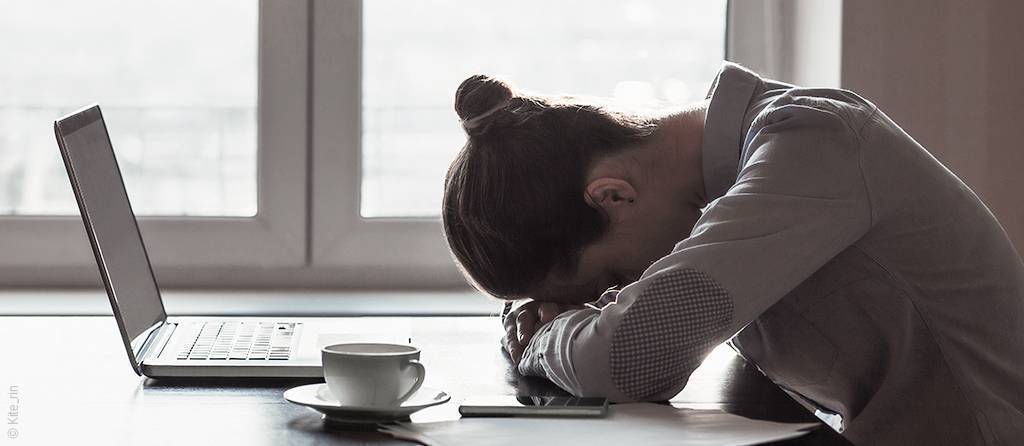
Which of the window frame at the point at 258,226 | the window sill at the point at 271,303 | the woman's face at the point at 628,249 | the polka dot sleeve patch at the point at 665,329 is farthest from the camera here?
the window frame at the point at 258,226

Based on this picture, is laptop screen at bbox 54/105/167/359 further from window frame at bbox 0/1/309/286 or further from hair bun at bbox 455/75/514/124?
window frame at bbox 0/1/309/286

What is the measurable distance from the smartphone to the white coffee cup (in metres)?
0.06

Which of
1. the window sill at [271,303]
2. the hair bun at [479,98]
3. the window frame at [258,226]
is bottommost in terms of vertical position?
the window sill at [271,303]

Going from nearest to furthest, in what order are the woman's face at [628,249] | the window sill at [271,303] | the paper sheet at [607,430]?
the paper sheet at [607,430], the woman's face at [628,249], the window sill at [271,303]

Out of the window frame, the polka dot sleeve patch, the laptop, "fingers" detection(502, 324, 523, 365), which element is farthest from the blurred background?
the polka dot sleeve patch

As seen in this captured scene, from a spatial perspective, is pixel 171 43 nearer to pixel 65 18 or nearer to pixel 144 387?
pixel 65 18

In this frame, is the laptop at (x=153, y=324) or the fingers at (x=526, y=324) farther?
the fingers at (x=526, y=324)

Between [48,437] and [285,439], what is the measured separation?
18 cm

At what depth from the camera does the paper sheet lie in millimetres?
864

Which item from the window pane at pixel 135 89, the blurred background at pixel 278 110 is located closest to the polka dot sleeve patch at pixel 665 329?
the blurred background at pixel 278 110

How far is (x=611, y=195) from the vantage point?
4.03 ft

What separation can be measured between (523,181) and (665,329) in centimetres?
25

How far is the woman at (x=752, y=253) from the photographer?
1.04m

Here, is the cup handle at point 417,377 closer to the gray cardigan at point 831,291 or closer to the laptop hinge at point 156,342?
the gray cardigan at point 831,291
